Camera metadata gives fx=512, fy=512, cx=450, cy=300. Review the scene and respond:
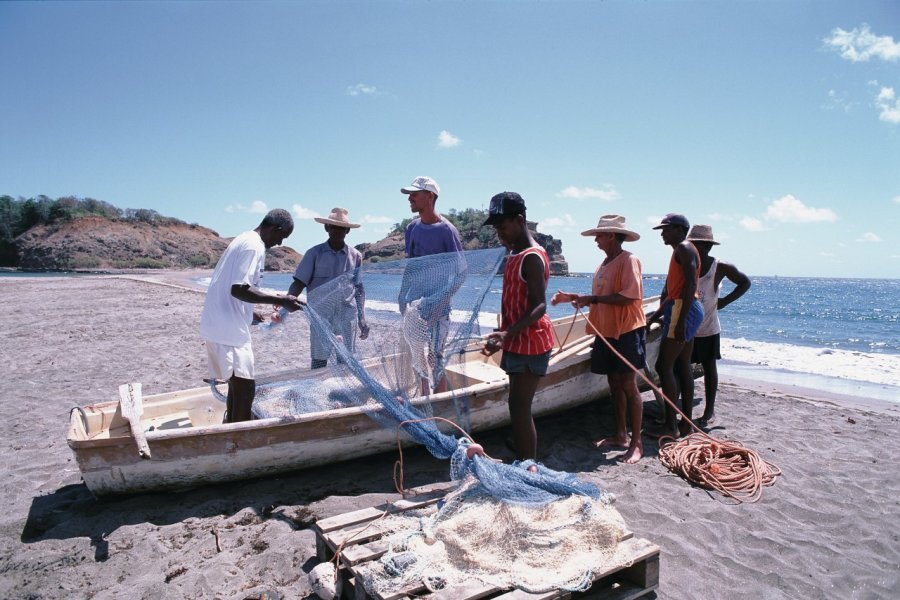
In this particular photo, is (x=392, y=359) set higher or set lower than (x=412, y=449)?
higher

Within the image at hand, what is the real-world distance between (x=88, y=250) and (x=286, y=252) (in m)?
33.6

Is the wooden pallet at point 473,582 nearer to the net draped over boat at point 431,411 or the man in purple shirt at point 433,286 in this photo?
the net draped over boat at point 431,411

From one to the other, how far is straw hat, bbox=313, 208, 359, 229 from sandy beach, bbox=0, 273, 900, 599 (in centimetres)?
128

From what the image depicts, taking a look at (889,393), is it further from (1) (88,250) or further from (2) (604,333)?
(1) (88,250)

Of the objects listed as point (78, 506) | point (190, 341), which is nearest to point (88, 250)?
point (190, 341)

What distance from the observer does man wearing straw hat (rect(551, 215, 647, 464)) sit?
4.62 meters

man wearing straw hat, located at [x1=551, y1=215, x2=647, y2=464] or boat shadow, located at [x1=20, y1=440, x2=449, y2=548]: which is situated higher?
man wearing straw hat, located at [x1=551, y1=215, x2=647, y2=464]

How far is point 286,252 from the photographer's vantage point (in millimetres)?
96625

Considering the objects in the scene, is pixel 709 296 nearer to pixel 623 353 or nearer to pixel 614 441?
pixel 623 353

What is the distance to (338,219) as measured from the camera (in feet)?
16.7

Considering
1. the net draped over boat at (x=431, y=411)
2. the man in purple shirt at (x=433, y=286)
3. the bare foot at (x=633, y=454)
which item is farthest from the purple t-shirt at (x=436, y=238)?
the bare foot at (x=633, y=454)

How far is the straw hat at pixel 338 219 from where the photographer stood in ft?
16.4

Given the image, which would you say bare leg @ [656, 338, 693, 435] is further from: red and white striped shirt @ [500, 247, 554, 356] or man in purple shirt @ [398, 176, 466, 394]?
man in purple shirt @ [398, 176, 466, 394]

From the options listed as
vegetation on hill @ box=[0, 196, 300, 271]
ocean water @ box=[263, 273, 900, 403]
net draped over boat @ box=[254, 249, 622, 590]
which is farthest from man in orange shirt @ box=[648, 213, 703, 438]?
vegetation on hill @ box=[0, 196, 300, 271]
